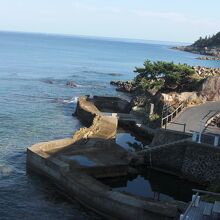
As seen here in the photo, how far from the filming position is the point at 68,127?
174ft

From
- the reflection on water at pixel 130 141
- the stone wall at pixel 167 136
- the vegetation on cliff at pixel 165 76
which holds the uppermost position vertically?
the vegetation on cliff at pixel 165 76

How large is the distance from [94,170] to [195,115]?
13.5 m

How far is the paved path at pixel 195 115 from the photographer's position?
40.0m

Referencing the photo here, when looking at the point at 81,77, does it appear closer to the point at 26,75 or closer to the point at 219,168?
the point at 26,75

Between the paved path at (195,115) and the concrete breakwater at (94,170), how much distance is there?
19.0 ft

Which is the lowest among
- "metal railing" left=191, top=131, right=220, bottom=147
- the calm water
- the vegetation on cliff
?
the calm water

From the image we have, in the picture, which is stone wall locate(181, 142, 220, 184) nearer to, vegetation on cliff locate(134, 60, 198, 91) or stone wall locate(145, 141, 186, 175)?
stone wall locate(145, 141, 186, 175)

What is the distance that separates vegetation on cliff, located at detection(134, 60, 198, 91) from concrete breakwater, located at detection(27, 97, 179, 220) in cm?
1616

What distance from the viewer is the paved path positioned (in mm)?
39969

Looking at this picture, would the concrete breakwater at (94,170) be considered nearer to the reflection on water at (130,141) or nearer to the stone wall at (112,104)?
the reflection on water at (130,141)

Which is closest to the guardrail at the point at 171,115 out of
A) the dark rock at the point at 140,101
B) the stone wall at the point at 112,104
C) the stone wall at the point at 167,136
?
the stone wall at the point at 167,136

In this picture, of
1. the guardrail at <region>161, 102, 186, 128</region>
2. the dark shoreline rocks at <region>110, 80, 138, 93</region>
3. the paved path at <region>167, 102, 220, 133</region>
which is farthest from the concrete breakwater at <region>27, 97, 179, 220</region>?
the dark shoreline rocks at <region>110, 80, 138, 93</region>

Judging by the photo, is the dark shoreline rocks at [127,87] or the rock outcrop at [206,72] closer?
the rock outcrop at [206,72]

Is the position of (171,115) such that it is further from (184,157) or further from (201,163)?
(201,163)
